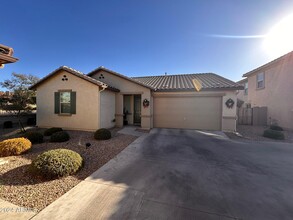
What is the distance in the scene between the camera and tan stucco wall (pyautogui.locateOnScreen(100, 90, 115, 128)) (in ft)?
30.9

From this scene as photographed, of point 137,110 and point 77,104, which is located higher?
point 77,104

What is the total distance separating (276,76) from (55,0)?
17.0m

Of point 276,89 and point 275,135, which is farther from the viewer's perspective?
point 276,89

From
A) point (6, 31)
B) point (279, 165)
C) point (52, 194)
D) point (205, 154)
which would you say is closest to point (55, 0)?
point (6, 31)

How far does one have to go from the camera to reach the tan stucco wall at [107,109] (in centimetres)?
941

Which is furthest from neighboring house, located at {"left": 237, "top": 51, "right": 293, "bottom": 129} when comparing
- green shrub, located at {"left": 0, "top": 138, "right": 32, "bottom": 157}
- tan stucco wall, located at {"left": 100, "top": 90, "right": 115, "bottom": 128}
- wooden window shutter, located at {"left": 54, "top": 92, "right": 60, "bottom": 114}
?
wooden window shutter, located at {"left": 54, "top": 92, "right": 60, "bottom": 114}

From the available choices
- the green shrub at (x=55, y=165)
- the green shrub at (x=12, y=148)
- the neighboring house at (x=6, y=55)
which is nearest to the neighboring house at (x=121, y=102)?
the green shrub at (x=12, y=148)

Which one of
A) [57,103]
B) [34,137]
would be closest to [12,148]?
[34,137]

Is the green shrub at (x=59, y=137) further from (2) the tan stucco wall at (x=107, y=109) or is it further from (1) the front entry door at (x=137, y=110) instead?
(1) the front entry door at (x=137, y=110)

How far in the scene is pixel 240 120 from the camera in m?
12.6

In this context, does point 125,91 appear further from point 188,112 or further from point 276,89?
point 276,89

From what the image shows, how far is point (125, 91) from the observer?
11.0 meters

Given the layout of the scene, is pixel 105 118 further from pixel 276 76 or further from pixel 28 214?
pixel 276 76

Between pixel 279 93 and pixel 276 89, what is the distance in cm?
48
